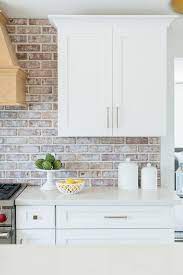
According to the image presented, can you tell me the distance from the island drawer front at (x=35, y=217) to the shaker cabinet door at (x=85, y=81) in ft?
2.02

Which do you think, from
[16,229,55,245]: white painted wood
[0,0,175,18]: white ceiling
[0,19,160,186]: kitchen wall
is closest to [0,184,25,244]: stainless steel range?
[16,229,55,245]: white painted wood

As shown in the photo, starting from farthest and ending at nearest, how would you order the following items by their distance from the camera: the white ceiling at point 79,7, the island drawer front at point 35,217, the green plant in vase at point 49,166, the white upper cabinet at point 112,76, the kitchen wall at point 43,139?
the kitchen wall at point 43,139, the green plant in vase at point 49,166, the white upper cabinet at point 112,76, the white ceiling at point 79,7, the island drawer front at point 35,217

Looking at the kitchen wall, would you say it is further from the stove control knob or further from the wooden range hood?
the stove control knob

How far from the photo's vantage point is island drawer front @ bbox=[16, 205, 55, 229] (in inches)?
111

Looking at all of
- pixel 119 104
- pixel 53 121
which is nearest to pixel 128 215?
pixel 119 104

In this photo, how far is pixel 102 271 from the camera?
4.33ft

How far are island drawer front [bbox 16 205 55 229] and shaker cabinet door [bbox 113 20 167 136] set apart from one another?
2.65 feet

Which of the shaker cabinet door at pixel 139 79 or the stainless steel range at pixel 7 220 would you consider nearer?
the stainless steel range at pixel 7 220

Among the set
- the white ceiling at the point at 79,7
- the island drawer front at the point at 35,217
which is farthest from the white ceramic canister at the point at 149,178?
the white ceiling at the point at 79,7

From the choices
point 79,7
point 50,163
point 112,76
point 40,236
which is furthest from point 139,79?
point 40,236

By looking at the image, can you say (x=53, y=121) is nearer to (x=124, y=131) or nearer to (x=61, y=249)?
(x=124, y=131)

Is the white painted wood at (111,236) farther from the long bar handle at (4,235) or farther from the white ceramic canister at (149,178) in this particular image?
the white ceramic canister at (149,178)

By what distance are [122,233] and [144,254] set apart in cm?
138

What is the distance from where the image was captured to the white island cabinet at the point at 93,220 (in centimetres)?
283
